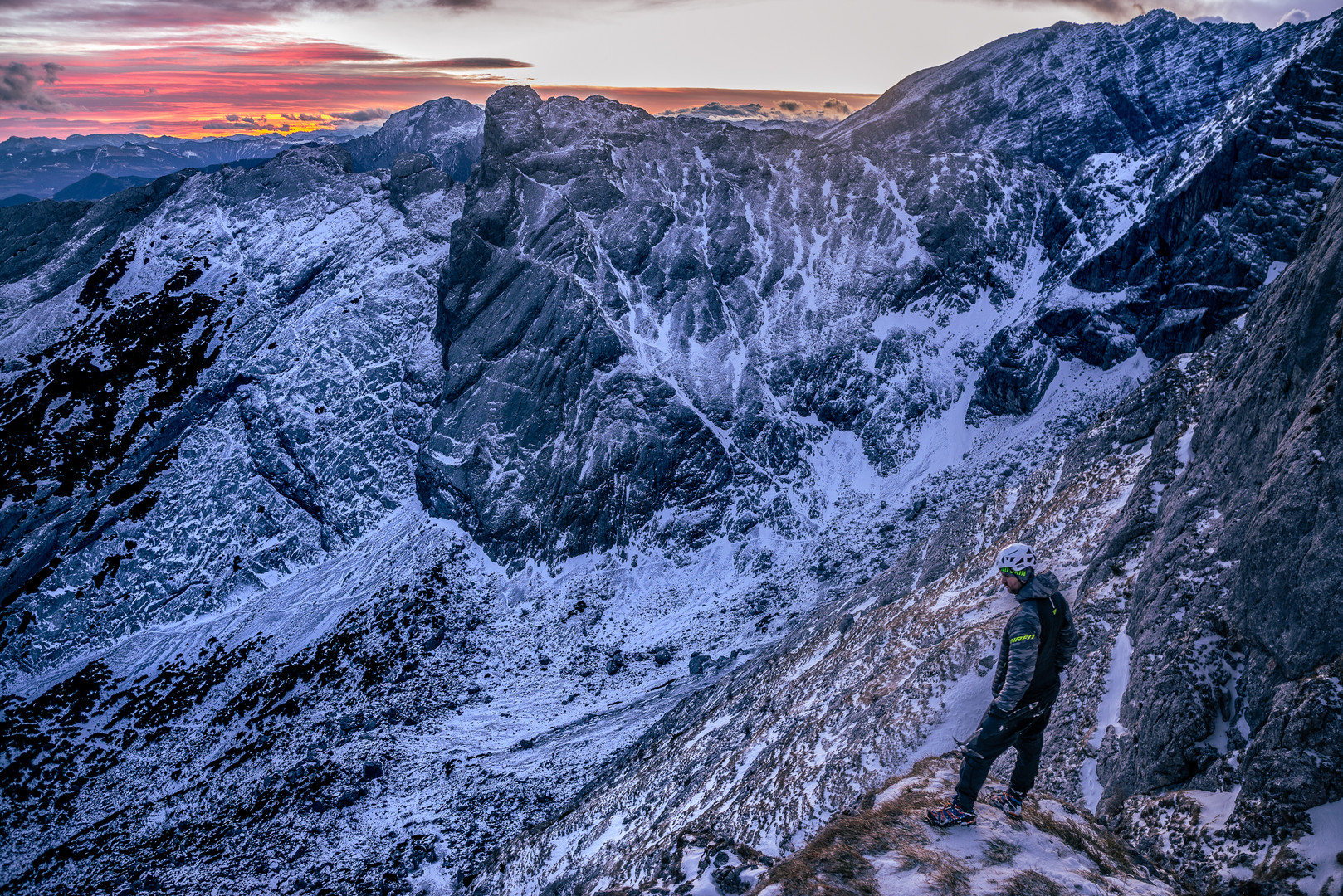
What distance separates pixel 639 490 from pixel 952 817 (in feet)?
213

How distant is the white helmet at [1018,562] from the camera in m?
9.88

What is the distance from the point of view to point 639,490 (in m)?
74.8

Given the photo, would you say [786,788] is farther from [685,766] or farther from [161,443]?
[161,443]

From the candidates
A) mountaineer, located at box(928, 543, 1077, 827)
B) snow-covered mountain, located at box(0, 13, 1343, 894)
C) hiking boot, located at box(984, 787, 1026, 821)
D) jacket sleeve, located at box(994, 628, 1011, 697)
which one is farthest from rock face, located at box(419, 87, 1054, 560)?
jacket sleeve, located at box(994, 628, 1011, 697)

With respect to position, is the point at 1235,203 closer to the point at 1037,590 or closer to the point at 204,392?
the point at 1037,590

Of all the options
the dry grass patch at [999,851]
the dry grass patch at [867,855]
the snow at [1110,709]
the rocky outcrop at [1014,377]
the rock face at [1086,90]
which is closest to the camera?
the dry grass patch at [867,855]

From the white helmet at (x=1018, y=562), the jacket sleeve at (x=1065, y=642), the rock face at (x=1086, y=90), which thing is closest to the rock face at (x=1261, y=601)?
the jacket sleeve at (x=1065, y=642)

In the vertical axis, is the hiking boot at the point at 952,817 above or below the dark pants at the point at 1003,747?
below

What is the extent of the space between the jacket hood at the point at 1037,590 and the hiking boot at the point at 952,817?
143 inches

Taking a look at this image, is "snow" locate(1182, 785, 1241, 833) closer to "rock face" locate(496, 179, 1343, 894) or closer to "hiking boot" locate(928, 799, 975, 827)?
"rock face" locate(496, 179, 1343, 894)

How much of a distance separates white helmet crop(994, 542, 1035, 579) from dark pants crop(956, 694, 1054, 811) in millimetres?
2136

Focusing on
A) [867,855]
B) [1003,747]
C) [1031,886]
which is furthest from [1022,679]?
[867,855]

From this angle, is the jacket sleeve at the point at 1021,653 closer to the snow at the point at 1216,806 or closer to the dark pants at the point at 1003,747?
the dark pants at the point at 1003,747

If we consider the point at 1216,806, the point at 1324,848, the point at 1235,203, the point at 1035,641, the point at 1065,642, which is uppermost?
the point at 1235,203
